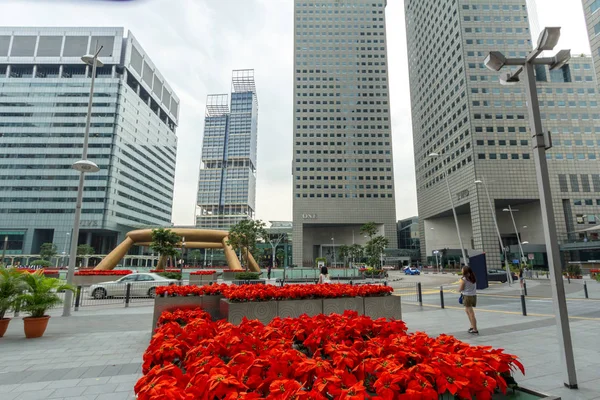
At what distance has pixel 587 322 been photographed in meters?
10.1

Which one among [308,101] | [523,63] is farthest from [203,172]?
[523,63]

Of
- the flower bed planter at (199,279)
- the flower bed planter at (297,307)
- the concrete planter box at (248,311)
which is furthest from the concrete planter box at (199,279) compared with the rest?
the flower bed planter at (297,307)

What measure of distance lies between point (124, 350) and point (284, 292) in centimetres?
411

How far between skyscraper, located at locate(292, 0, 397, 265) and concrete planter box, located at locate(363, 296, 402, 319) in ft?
238

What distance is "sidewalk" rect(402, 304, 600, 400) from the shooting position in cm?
476

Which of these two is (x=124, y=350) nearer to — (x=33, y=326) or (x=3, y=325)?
(x=33, y=326)

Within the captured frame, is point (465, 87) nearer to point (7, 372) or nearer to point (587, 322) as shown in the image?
point (587, 322)

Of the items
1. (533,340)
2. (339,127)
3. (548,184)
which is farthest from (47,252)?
(548,184)

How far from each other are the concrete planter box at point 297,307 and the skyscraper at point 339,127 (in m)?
72.9

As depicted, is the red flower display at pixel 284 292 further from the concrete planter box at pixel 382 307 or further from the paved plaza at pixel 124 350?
the paved plaza at pixel 124 350

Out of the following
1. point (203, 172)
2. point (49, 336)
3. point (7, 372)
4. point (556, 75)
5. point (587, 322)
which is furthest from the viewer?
point (203, 172)

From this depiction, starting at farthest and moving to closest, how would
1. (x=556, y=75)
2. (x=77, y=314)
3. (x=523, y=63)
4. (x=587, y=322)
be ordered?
1. (x=556, y=75)
2. (x=77, y=314)
3. (x=587, y=322)
4. (x=523, y=63)

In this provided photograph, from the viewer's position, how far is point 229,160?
175 meters

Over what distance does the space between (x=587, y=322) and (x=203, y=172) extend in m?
176
